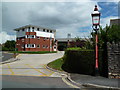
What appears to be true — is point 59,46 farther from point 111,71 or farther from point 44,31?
point 111,71

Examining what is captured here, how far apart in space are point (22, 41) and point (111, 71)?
39.6 meters

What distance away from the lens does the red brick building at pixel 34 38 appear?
42062 millimetres

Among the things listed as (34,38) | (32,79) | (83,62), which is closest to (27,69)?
(32,79)

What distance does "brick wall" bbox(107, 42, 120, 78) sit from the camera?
7.96 metres

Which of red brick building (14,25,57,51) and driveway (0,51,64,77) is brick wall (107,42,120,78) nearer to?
driveway (0,51,64,77)

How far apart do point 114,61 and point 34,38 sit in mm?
37066

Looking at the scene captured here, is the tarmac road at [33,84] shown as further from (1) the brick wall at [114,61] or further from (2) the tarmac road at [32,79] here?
(1) the brick wall at [114,61]

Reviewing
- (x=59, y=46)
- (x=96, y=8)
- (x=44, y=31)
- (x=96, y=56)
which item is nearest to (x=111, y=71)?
(x=96, y=56)

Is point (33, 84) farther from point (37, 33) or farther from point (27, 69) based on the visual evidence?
point (37, 33)

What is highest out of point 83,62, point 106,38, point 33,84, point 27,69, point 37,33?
point 37,33

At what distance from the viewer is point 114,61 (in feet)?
26.3

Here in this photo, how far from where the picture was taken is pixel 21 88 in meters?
6.04

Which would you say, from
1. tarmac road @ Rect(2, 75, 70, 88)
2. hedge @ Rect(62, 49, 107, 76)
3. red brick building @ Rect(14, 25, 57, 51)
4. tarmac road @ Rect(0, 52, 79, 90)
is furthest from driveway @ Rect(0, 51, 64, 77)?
red brick building @ Rect(14, 25, 57, 51)

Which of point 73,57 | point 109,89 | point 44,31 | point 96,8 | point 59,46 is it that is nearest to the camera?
point 109,89
